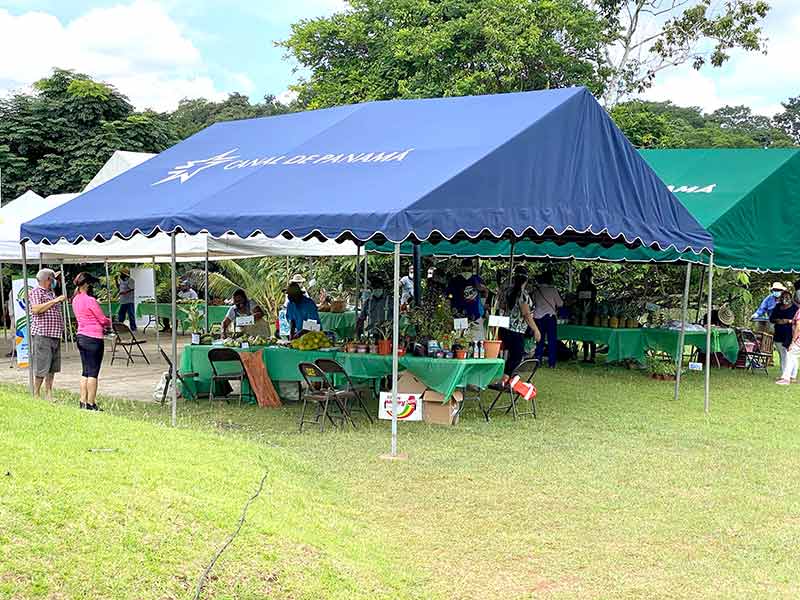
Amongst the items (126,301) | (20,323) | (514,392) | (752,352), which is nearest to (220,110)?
(126,301)

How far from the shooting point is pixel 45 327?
997cm

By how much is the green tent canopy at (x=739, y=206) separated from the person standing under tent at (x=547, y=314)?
1256 mm

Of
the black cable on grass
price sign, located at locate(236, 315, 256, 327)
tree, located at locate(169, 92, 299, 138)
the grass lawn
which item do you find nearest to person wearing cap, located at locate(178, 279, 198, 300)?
price sign, located at locate(236, 315, 256, 327)

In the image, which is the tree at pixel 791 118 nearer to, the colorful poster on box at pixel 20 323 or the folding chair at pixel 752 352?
the folding chair at pixel 752 352

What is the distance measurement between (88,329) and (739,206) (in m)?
9.18

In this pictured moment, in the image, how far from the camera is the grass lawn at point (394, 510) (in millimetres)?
4387

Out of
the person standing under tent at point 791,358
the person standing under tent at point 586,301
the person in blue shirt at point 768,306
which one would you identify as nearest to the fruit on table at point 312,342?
the person standing under tent at point 586,301

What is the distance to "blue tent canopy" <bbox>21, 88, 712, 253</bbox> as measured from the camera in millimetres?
8312

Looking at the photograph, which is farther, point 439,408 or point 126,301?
point 126,301

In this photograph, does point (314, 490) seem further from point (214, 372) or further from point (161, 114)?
point (161, 114)

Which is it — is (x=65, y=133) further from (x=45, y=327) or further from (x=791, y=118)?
(x=791, y=118)

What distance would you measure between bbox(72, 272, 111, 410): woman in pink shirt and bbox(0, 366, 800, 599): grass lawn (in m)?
0.92

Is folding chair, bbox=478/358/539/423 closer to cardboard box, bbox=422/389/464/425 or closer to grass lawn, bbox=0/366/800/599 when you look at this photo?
cardboard box, bbox=422/389/464/425

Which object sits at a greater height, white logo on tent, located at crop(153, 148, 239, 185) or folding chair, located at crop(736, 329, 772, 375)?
white logo on tent, located at crop(153, 148, 239, 185)
